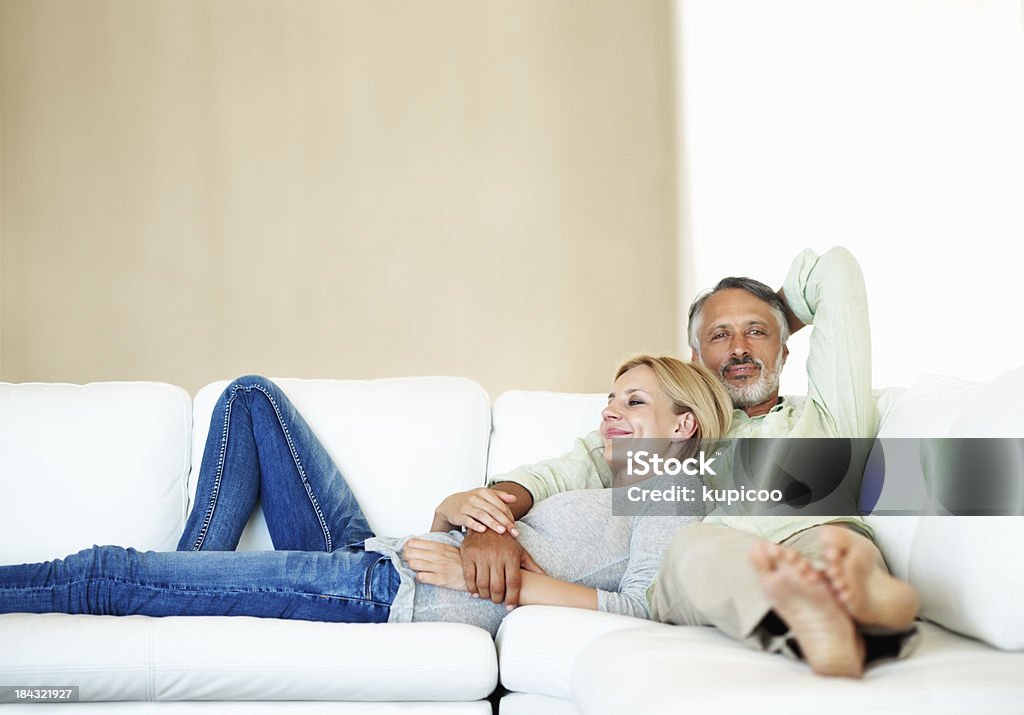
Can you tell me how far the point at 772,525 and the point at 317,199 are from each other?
9.74 feet

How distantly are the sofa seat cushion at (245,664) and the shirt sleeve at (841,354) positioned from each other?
32.4 inches

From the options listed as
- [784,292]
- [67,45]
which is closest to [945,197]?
[784,292]

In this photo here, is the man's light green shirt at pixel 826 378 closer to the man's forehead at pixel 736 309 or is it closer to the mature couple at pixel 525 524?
the mature couple at pixel 525 524

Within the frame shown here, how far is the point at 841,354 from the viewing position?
1.84 metres

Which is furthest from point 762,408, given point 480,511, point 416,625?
point 416,625

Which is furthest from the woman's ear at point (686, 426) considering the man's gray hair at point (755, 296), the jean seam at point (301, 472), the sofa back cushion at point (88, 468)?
the sofa back cushion at point (88, 468)

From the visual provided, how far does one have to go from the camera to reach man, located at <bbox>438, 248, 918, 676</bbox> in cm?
105

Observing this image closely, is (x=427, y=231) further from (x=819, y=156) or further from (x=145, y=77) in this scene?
(x=819, y=156)

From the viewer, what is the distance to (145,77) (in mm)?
4109

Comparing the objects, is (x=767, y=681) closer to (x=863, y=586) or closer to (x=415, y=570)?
(x=863, y=586)

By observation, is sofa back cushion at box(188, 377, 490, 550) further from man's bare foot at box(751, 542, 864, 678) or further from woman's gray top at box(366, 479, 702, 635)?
man's bare foot at box(751, 542, 864, 678)

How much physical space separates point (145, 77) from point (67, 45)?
1.23 feet

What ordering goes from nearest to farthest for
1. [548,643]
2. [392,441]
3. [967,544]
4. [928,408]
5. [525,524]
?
[967,544] < [548,643] < [928,408] < [525,524] < [392,441]

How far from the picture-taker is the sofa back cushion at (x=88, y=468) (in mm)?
2088
